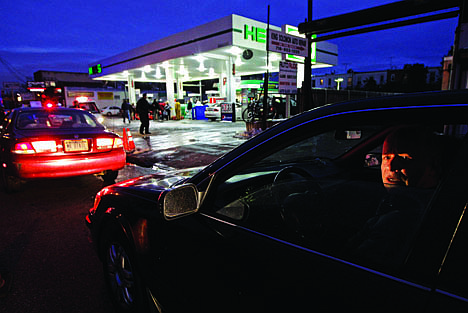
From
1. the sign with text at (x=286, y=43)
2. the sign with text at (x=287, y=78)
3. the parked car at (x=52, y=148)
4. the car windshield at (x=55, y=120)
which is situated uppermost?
the sign with text at (x=286, y=43)

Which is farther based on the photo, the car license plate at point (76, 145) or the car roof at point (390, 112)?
the car license plate at point (76, 145)

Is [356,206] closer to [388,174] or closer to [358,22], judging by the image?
[388,174]

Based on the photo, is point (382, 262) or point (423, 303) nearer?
point (423, 303)

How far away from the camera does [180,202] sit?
4.87 ft

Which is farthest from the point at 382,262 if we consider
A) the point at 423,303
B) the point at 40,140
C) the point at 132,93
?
the point at 132,93

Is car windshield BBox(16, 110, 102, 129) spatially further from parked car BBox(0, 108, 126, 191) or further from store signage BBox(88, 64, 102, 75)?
store signage BBox(88, 64, 102, 75)

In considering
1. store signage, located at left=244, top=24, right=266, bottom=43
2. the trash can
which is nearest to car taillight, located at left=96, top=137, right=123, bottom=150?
store signage, located at left=244, top=24, right=266, bottom=43

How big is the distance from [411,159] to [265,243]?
89 centimetres

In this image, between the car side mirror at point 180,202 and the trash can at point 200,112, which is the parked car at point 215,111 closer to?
the trash can at point 200,112

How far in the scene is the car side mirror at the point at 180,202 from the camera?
4.80 feet

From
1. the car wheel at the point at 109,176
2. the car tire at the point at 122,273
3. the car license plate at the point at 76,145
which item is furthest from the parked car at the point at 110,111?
the car tire at the point at 122,273

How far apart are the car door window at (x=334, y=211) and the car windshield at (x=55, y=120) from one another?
483 centimetres

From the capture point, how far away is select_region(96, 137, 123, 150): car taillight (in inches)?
209

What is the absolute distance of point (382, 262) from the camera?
Result: 41.7 inches
